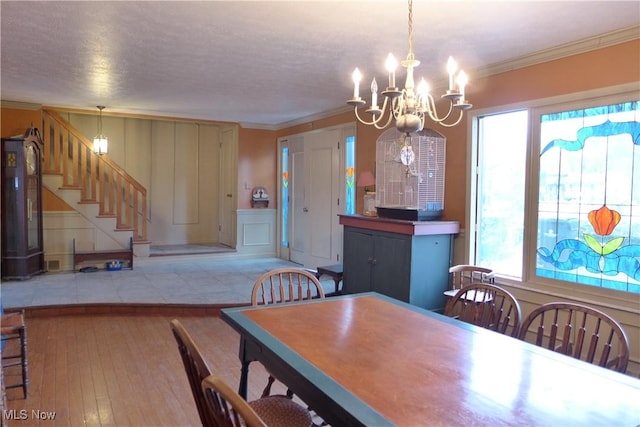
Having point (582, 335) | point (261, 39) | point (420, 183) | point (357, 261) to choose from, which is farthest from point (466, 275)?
point (261, 39)

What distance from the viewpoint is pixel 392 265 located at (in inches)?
168

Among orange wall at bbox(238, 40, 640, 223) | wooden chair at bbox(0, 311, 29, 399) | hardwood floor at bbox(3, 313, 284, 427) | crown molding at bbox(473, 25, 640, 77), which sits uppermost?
crown molding at bbox(473, 25, 640, 77)

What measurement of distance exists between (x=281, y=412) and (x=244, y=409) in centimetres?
86

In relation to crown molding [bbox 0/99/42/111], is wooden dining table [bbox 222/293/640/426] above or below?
below

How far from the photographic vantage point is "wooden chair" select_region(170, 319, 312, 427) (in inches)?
52.1

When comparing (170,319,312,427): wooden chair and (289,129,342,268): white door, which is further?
(289,129,342,268): white door

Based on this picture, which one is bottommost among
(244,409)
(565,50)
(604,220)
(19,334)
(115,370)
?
(115,370)

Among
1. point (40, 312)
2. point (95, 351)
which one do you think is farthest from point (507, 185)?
point (40, 312)

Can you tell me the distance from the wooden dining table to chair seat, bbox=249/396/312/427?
0.65 ft

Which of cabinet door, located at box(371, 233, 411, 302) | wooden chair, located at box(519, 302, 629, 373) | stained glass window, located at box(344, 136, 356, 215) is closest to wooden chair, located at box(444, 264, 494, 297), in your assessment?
cabinet door, located at box(371, 233, 411, 302)

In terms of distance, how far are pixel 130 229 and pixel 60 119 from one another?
6.15 feet

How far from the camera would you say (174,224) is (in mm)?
8320

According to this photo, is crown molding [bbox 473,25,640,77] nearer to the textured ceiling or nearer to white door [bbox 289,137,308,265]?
the textured ceiling

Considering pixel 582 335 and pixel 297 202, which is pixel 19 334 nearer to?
pixel 582 335
